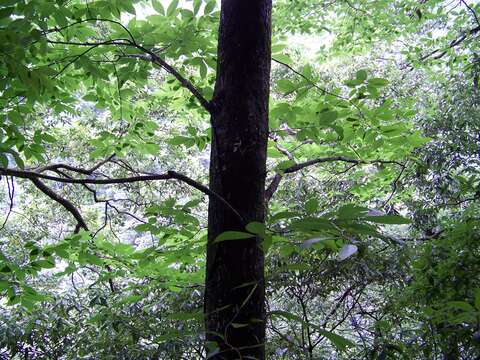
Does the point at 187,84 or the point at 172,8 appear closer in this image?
the point at 187,84

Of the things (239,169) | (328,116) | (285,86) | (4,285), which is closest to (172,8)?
(285,86)

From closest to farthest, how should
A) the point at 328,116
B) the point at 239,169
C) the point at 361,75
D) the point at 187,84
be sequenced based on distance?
the point at 239,169, the point at 187,84, the point at 328,116, the point at 361,75

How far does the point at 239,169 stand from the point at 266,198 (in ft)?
1.11

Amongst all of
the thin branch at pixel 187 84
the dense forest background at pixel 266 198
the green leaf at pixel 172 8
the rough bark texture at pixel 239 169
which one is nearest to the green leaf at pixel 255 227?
the dense forest background at pixel 266 198

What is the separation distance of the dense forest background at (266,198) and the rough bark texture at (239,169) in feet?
0.12

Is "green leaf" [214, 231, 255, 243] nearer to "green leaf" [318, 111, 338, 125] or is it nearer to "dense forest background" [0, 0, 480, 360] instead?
"dense forest background" [0, 0, 480, 360]

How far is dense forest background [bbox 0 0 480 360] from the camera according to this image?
1182 millimetres

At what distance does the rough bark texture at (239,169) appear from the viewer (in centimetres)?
92

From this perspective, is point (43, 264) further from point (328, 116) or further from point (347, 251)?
A: point (347, 251)

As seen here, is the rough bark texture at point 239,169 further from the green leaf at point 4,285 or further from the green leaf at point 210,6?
the green leaf at point 4,285

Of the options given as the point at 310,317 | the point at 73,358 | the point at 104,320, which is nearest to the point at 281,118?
the point at 104,320

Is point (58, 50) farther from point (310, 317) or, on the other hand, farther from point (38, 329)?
point (310, 317)

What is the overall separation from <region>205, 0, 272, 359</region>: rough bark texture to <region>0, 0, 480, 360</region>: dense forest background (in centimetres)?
4

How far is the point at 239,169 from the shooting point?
998 millimetres
